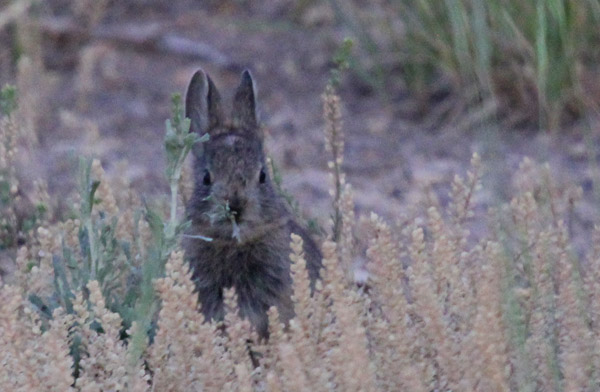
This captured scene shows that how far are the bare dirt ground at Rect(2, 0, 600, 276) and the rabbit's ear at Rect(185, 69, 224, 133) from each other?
360 millimetres

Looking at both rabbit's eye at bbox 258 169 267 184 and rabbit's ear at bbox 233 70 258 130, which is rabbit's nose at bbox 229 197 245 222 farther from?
rabbit's ear at bbox 233 70 258 130

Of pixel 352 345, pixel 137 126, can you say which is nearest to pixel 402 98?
pixel 137 126

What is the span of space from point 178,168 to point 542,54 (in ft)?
5.19

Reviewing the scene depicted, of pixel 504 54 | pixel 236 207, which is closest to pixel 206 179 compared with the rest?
pixel 236 207

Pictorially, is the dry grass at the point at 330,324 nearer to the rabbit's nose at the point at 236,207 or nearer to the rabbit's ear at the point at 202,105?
the rabbit's nose at the point at 236,207

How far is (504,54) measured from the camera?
22.9 ft

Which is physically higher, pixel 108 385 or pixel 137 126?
pixel 137 126

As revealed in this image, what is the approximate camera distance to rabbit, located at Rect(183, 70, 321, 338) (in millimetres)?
4484

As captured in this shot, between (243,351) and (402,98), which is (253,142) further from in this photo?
(402,98)

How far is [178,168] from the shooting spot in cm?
348

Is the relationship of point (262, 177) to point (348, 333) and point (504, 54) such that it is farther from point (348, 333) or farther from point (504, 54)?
point (504, 54)

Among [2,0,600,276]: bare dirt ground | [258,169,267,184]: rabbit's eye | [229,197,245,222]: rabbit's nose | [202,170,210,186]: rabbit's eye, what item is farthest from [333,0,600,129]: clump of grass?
[229,197,245,222]: rabbit's nose

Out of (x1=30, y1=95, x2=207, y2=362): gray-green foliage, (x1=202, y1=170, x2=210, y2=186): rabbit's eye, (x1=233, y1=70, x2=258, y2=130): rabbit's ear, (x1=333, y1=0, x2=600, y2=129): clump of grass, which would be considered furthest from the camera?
(x1=333, y1=0, x2=600, y2=129): clump of grass

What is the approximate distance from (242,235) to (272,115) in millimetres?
3502
